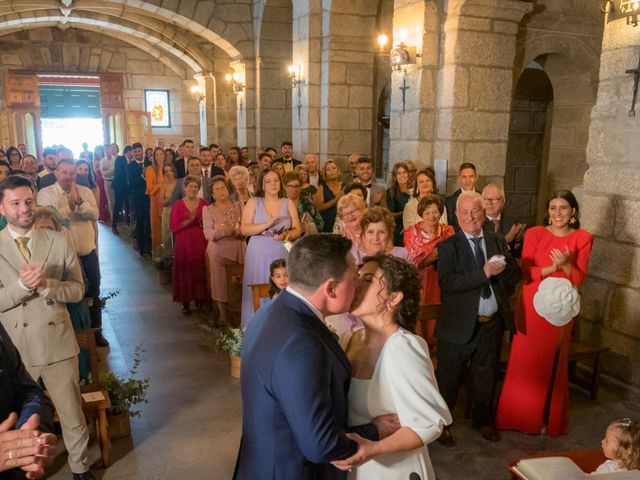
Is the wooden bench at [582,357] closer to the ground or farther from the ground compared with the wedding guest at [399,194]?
closer to the ground

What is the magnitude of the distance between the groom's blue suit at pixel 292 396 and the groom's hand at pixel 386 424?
0.9 inches

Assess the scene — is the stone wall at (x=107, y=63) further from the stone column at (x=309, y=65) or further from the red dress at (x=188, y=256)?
the red dress at (x=188, y=256)

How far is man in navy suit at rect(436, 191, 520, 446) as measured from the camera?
10.9 feet

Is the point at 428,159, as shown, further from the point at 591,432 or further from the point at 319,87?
the point at 591,432

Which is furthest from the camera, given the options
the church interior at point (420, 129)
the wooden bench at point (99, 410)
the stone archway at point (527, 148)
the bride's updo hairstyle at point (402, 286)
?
the stone archway at point (527, 148)

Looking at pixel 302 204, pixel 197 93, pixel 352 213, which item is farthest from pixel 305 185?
pixel 197 93

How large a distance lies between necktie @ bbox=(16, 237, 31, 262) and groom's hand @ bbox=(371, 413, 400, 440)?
1972mm

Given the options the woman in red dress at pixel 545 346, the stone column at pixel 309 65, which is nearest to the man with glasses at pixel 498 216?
the woman in red dress at pixel 545 346

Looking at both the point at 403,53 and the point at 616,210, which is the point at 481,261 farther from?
the point at 403,53

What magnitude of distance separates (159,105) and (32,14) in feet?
15.4

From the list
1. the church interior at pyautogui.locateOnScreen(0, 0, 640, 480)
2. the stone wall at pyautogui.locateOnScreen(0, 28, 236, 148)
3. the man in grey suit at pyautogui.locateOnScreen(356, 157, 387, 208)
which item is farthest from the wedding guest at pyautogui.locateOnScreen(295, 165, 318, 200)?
the stone wall at pyautogui.locateOnScreen(0, 28, 236, 148)

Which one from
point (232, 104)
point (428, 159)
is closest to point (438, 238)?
point (428, 159)

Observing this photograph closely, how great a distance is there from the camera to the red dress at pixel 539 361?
11.7 feet

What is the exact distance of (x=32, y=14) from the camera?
13172mm
